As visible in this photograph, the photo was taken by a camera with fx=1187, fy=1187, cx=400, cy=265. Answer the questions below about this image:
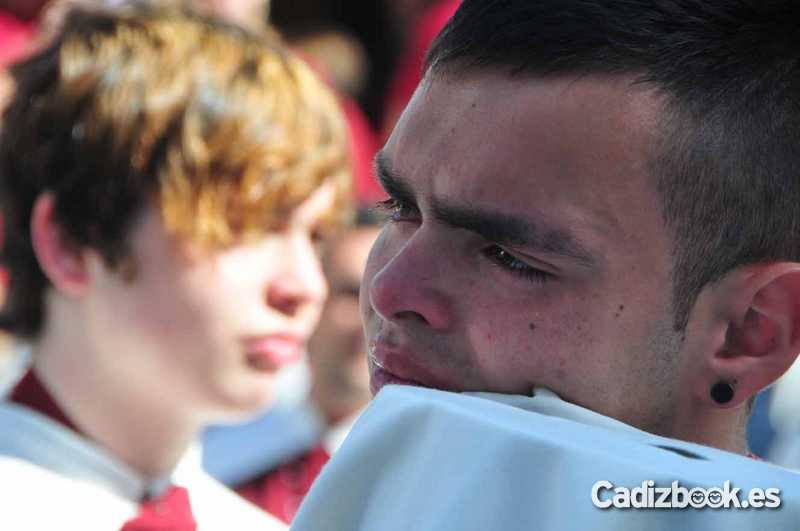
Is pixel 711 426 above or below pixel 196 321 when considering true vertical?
above

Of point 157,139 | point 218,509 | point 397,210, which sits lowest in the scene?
point 218,509

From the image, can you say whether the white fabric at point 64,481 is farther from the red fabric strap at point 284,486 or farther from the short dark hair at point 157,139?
the red fabric strap at point 284,486

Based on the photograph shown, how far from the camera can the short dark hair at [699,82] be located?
122cm

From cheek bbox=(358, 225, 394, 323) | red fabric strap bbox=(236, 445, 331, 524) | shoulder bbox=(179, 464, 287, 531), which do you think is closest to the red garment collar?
shoulder bbox=(179, 464, 287, 531)

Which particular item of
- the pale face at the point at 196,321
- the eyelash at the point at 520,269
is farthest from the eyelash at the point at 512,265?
the pale face at the point at 196,321

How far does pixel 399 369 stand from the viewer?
118 centimetres

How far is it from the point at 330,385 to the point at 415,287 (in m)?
2.68

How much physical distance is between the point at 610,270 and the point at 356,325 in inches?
106

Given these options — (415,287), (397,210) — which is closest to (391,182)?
(397,210)

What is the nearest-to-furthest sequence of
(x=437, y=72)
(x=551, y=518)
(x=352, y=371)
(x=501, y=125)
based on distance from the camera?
(x=551, y=518)
(x=501, y=125)
(x=437, y=72)
(x=352, y=371)

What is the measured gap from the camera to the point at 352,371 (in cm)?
378

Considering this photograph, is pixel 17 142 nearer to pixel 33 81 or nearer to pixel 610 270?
pixel 33 81

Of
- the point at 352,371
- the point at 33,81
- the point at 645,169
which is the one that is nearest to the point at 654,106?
the point at 645,169

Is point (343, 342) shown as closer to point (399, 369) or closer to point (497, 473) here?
point (399, 369)
